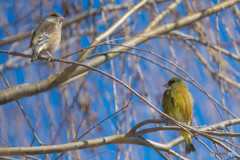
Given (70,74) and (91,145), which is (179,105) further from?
(91,145)

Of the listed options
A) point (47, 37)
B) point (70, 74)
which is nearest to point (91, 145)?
point (70, 74)

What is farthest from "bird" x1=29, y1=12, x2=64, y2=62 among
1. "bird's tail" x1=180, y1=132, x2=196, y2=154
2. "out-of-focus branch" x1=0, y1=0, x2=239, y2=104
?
"bird's tail" x1=180, y1=132, x2=196, y2=154

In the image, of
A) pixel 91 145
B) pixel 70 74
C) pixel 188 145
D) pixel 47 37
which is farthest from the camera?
pixel 188 145

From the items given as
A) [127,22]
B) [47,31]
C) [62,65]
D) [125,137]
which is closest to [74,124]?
[62,65]

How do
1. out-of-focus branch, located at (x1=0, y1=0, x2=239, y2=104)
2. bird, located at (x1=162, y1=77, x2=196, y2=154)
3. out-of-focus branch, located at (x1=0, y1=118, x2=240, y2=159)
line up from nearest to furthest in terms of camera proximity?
out-of-focus branch, located at (x1=0, y1=118, x2=240, y2=159), out-of-focus branch, located at (x1=0, y1=0, x2=239, y2=104), bird, located at (x1=162, y1=77, x2=196, y2=154)

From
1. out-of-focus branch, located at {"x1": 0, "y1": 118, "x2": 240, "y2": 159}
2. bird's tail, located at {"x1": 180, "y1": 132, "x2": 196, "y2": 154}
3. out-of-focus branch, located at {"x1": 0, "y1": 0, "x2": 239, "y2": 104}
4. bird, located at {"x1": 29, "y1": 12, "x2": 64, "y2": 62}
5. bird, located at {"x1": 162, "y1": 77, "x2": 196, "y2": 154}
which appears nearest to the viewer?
out-of-focus branch, located at {"x1": 0, "y1": 118, "x2": 240, "y2": 159}

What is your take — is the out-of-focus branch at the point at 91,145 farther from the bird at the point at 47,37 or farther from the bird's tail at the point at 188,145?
the bird at the point at 47,37

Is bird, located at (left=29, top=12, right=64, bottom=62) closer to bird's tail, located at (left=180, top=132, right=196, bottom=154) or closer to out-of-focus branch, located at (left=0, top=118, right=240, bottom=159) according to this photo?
out-of-focus branch, located at (left=0, top=118, right=240, bottom=159)

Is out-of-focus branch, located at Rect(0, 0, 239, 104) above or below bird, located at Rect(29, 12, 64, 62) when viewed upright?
below

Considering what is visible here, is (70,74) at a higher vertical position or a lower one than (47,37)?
lower

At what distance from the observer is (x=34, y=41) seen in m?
3.11

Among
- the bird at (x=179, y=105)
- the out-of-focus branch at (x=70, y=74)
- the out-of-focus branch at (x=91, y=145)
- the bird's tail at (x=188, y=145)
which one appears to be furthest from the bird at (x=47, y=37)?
the bird's tail at (x=188, y=145)

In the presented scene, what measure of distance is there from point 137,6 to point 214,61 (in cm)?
109

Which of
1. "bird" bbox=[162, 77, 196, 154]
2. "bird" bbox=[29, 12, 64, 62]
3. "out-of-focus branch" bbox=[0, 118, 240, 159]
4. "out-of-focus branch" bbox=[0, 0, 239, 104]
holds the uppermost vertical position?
"bird" bbox=[29, 12, 64, 62]
